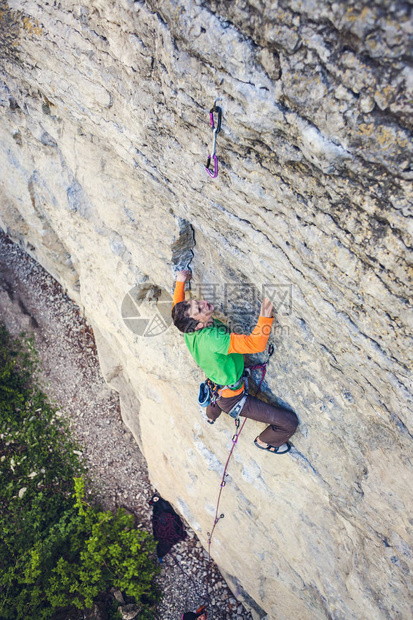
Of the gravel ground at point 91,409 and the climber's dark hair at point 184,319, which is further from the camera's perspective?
the gravel ground at point 91,409

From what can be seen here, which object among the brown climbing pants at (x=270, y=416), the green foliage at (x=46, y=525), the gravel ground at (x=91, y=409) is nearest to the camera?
the brown climbing pants at (x=270, y=416)

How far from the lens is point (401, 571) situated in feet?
11.4

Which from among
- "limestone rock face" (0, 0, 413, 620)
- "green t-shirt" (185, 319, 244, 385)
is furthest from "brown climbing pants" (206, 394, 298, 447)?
"green t-shirt" (185, 319, 244, 385)

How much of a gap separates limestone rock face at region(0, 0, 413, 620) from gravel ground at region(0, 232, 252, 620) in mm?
751

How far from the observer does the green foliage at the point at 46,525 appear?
18.9 ft

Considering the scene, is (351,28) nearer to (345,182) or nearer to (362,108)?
(362,108)

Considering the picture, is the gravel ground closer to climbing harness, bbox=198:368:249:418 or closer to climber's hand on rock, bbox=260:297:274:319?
climbing harness, bbox=198:368:249:418

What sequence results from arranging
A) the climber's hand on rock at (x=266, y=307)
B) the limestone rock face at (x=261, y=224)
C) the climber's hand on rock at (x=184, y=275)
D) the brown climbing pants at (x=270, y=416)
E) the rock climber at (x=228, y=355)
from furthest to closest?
the climber's hand on rock at (x=184, y=275), the brown climbing pants at (x=270, y=416), the rock climber at (x=228, y=355), the climber's hand on rock at (x=266, y=307), the limestone rock face at (x=261, y=224)

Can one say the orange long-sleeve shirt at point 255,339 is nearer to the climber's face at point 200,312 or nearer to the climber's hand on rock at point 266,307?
the climber's hand on rock at point 266,307

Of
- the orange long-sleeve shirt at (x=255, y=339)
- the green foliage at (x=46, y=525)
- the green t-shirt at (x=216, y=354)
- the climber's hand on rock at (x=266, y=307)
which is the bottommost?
the green foliage at (x=46, y=525)

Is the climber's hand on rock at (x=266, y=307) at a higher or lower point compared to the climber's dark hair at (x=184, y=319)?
higher

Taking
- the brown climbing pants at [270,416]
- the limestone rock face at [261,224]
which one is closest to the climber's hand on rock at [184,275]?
the limestone rock face at [261,224]

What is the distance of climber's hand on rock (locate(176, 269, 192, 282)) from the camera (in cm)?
404

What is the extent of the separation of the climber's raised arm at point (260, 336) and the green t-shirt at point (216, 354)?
0.13m
